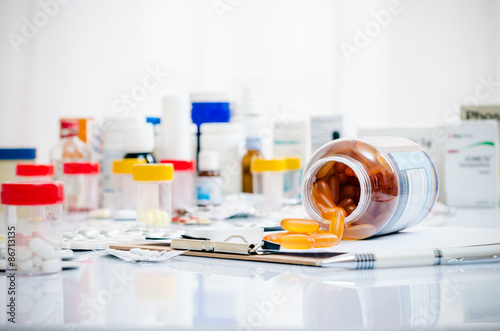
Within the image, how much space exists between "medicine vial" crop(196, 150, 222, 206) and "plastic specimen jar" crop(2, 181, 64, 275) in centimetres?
62

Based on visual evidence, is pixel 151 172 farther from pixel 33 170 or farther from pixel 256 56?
pixel 256 56

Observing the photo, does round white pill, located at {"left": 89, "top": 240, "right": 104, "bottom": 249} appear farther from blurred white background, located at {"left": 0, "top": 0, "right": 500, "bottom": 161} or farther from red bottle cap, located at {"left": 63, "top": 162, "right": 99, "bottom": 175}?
blurred white background, located at {"left": 0, "top": 0, "right": 500, "bottom": 161}

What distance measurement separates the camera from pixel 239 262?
0.80m

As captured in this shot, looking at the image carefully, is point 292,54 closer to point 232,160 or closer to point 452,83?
point 452,83

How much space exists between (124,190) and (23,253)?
59 cm

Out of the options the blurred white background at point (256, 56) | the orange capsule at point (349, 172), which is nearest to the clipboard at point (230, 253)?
the orange capsule at point (349, 172)

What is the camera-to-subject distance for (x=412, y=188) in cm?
90

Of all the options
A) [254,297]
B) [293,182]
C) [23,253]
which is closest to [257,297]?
[254,297]

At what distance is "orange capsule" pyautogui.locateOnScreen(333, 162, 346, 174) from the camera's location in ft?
3.15

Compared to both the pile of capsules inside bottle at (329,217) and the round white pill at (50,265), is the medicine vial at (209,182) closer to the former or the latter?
the pile of capsules inside bottle at (329,217)

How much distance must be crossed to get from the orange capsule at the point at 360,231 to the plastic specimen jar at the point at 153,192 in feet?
1.22

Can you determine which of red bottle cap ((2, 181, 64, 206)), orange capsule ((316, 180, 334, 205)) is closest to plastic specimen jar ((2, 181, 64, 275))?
red bottle cap ((2, 181, 64, 206))

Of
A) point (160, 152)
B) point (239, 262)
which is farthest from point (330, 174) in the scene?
point (160, 152)

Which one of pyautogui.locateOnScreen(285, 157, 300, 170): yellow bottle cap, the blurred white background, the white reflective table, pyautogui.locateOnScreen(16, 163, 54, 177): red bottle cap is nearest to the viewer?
the white reflective table
